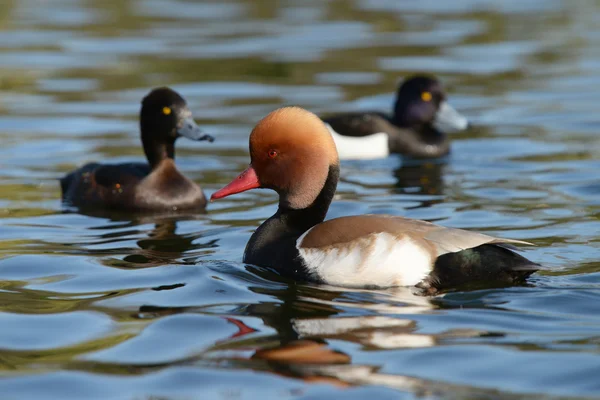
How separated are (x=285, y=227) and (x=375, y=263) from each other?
0.86 meters

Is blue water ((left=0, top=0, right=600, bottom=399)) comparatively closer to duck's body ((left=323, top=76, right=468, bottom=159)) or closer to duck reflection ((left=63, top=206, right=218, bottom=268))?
duck reflection ((left=63, top=206, right=218, bottom=268))

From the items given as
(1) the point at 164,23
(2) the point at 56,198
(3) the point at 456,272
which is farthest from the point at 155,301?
(1) the point at 164,23

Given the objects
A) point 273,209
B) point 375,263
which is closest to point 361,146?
point 273,209

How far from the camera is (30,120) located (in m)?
13.8

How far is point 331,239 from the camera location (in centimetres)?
633

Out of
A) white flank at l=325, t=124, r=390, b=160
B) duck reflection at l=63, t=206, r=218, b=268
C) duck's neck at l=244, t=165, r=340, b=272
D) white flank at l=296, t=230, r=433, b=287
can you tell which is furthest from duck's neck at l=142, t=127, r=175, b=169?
white flank at l=296, t=230, r=433, b=287

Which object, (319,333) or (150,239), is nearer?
(319,333)

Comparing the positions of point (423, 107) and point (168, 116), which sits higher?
point (168, 116)

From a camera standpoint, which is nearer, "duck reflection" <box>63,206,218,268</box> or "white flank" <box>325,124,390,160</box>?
"duck reflection" <box>63,206,218,268</box>

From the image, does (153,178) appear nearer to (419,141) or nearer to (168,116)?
(168,116)

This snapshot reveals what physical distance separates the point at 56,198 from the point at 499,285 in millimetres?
5165

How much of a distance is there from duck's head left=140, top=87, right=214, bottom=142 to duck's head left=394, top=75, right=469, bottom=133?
403cm

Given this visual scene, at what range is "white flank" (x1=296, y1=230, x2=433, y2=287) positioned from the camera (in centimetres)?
614

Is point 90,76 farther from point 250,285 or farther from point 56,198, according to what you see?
point 250,285
